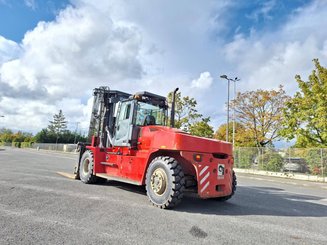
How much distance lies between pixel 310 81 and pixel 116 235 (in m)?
26.3

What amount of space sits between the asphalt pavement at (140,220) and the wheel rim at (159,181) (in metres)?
0.41

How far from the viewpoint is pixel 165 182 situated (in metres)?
6.20

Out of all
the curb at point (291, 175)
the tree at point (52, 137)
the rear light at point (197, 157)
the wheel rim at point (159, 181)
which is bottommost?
the wheel rim at point (159, 181)

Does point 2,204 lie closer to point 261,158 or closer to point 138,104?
point 138,104

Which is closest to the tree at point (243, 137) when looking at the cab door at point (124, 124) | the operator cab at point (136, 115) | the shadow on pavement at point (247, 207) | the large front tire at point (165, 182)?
the shadow on pavement at point (247, 207)

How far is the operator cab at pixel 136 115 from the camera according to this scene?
7.90 meters

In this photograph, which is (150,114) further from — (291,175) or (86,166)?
(291,175)

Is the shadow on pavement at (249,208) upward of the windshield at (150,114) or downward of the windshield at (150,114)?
downward

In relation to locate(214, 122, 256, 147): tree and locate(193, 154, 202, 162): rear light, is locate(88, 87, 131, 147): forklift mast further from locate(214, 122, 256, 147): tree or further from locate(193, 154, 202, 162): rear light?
locate(214, 122, 256, 147): tree

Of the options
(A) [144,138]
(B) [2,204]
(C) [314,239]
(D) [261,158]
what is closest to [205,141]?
(A) [144,138]

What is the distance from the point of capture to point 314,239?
178 inches

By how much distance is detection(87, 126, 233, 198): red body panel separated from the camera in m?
6.16

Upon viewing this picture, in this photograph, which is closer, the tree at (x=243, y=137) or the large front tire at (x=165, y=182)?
the large front tire at (x=165, y=182)

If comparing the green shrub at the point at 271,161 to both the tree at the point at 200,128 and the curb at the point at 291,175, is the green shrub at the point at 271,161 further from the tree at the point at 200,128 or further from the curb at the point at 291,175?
the tree at the point at 200,128
